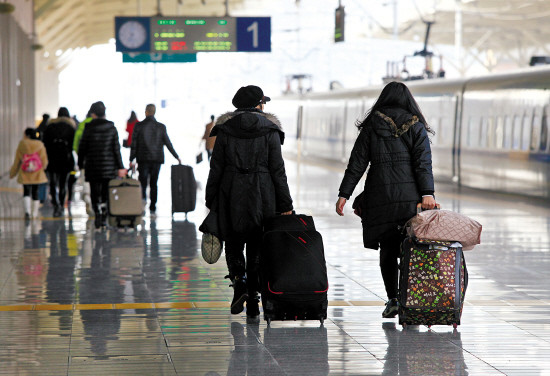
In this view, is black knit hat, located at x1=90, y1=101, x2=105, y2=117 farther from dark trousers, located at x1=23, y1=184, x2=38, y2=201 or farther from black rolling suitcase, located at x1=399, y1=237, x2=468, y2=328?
black rolling suitcase, located at x1=399, y1=237, x2=468, y2=328

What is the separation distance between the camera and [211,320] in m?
7.04

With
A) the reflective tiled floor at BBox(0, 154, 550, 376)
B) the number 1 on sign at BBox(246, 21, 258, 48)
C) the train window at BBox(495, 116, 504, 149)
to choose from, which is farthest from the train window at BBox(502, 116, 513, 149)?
the reflective tiled floor at BBox(0, 154, 550, 376)

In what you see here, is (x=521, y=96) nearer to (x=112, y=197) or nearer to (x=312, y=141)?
(x=112, y=197)

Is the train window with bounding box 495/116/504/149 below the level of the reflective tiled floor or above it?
above

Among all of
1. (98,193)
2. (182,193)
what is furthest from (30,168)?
(182,193)

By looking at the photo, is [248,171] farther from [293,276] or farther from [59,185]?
[59,185]

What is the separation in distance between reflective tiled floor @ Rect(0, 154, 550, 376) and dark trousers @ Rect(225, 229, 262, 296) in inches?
11.2

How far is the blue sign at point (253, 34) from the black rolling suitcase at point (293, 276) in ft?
59.0

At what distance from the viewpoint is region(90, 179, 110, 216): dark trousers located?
43.2 ft

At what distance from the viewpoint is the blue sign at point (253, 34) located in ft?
79.9

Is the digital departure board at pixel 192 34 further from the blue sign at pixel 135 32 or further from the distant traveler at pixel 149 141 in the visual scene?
the distant traveler at pixel 149 141

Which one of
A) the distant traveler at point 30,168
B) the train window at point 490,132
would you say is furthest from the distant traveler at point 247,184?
the train window at point 490,132

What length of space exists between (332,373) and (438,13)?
143 ft

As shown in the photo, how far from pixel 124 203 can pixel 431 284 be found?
689cm
